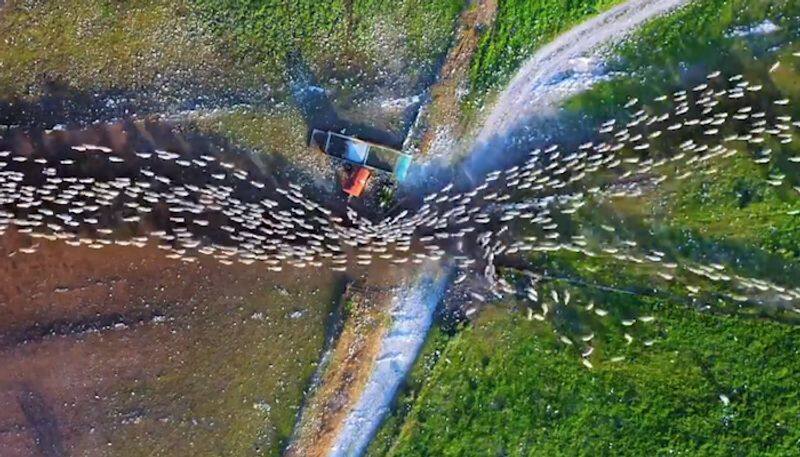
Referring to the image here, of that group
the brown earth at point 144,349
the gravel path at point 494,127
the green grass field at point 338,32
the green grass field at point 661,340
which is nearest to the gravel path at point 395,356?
the gravel path at point 494,127

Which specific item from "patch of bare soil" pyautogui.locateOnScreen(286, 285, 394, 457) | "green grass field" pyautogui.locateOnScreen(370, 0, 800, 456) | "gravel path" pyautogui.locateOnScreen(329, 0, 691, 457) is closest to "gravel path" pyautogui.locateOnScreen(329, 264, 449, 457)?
"gravel path" pyautogui.locateOnScreen(329, 0, 691, 457)

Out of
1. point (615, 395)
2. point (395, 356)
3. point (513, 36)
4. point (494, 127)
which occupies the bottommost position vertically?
point (615, 395)

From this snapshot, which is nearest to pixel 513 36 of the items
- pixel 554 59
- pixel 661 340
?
Result: pixel 554 59

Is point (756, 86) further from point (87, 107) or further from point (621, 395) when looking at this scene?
point (87, 107)

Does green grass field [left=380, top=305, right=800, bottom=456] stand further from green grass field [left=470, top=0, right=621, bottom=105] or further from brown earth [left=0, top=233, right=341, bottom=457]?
green grass field [left=470, top=0, right=621, bottom=105]

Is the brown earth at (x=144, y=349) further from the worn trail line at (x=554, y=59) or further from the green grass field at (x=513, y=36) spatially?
the green grass field at (x=513, y=36)

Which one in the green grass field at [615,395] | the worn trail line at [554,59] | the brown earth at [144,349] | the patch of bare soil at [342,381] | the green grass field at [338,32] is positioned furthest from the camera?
the green grass field at [338,32]

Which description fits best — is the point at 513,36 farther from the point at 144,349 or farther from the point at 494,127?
the point at 144,349

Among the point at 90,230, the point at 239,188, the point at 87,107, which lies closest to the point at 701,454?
the point at 239,188
